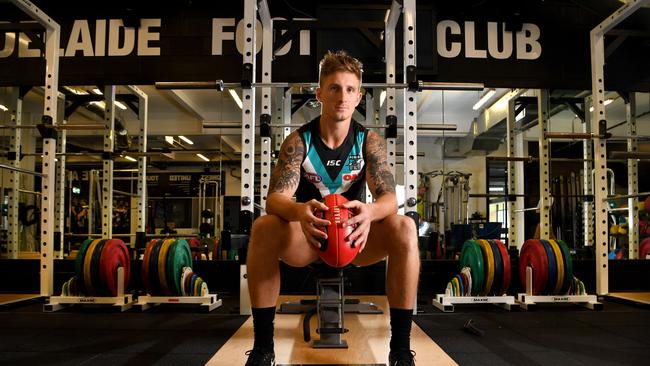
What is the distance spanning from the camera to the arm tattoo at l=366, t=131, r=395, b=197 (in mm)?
1592

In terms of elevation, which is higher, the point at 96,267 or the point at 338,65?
the point at 338,65

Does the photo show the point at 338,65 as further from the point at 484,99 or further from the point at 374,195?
the point at 484,99

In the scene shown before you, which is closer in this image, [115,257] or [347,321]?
[347,321]

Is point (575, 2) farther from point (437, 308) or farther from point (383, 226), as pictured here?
point (383, 226)

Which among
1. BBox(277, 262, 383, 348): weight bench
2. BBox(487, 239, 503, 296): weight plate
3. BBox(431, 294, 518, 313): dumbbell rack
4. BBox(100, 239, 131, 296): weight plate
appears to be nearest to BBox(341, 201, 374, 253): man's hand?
BBox(277, 262, 383, 348): weight bench

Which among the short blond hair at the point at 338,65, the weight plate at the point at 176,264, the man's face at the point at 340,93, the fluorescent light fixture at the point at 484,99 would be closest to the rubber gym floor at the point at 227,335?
the weight plate at the point at 176,264

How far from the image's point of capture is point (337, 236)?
49.8 inches

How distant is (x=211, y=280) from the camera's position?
355 centimetres

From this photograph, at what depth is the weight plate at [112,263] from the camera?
273cm

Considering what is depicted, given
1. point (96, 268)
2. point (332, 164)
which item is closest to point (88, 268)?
point (96, 268)

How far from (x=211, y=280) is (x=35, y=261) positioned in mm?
1341

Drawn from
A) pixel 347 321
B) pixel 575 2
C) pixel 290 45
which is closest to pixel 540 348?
pixel 347 321

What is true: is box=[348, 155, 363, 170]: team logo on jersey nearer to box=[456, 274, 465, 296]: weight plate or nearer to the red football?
the red football

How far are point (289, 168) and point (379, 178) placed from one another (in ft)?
1.05
